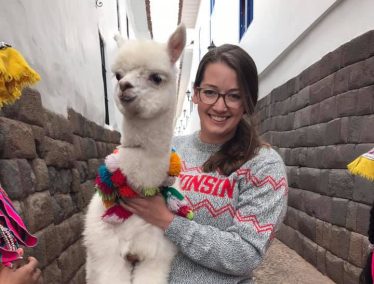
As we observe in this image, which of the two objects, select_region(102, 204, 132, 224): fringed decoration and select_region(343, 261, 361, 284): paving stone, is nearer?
select_region(102, 204, 132, 224): fringed decoration

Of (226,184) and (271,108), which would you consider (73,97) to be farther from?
(271,108)

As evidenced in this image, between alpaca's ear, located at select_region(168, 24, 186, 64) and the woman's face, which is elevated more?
alpaca's ear, located at select_region(168, 24, 186, 64)

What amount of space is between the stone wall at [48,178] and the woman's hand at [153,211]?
88 centimetres

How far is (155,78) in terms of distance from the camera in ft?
4.59

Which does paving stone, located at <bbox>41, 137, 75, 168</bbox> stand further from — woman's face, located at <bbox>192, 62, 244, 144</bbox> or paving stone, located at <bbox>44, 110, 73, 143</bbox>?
woman's face, located at <bbox>192, 62, 244, 144</bbox>

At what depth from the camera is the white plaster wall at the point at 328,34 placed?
3.21 m

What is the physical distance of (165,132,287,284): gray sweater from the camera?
1.37 metres

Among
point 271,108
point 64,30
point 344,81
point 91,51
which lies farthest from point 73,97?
point 271,108

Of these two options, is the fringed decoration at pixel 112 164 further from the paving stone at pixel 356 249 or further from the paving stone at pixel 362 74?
the paving stone at pixel 356 249

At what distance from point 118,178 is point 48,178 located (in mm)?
1441

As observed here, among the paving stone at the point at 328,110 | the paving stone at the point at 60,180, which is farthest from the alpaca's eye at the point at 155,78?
the paving stone at the point at 328,110

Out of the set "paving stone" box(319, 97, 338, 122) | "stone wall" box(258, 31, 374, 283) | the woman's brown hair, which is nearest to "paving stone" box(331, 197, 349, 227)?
"stone wall" box(258, 31, 374, 283)

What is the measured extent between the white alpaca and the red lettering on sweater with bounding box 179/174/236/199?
0.45 ft

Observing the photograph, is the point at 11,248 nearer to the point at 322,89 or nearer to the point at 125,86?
the point at 125,86
